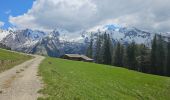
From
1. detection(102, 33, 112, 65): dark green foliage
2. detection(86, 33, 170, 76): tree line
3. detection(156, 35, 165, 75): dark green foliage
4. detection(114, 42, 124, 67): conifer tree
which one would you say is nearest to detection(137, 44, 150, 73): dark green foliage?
detection(86, 33, 170, 76): tree line

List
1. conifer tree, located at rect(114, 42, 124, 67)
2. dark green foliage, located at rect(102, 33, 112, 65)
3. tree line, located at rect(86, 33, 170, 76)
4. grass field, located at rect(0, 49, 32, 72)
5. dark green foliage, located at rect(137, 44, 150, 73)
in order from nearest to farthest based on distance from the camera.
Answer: grass field, located at rect(0, 49, 32, 72)
tree line, located at rect(86, 33, 170, 76)
dark green foliage, located at rect(137, 44, 150, 73)
conifer tree, located at rect(114, 42, 124, 67)
dark green foliage, located at rect(102, 33, 112, 65)

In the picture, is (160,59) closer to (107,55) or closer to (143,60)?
(143,60)

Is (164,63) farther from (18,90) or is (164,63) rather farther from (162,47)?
(18,90)

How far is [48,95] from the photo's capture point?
2573 cm

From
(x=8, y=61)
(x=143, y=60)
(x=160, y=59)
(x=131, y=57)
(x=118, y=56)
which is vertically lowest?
(x=8, y=61)

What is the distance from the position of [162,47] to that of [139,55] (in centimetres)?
1368

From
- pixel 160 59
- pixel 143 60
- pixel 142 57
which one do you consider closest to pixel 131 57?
pixel 142 57

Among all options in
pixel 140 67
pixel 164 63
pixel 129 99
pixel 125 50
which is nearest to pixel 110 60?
pixel 125 50

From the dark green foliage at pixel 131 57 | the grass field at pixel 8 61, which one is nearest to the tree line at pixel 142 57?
the dark green foliage at pixel 131 57

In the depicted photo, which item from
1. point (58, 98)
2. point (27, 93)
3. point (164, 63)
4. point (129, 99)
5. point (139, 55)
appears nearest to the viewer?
point (58, 98)

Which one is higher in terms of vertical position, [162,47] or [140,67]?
[162,47]

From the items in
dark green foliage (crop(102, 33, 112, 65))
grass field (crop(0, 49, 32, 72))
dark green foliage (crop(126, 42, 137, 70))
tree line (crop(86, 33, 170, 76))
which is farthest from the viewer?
dark green foliage (crop(102, 33, 112, 65))

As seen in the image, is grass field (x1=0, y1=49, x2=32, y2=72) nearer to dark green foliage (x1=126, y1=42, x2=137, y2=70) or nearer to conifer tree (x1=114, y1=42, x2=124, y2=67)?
dark green foliage (x1=126, y1=42, x2=137, y2=70)

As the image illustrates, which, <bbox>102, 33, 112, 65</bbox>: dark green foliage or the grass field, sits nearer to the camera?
the grass field
